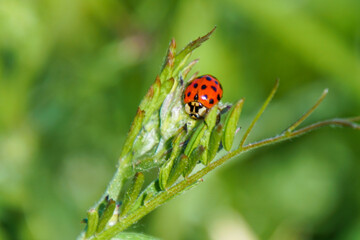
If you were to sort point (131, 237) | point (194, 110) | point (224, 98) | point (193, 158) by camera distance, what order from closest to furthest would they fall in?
point (193, 158) → point (131, 237) → point (194, 110) → point (224, 98)

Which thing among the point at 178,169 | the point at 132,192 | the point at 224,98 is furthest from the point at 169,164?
the point at 224,98

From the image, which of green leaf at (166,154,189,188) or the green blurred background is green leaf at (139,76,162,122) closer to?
green leaf at (166,154,189,188)

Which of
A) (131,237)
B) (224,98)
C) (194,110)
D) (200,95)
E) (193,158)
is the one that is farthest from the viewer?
(224,98)

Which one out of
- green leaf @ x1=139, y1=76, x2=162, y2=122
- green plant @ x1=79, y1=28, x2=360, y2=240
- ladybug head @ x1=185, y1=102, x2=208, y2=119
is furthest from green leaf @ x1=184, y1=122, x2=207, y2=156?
green leaf @ x1=139, y1=76, x2=162, y2=122

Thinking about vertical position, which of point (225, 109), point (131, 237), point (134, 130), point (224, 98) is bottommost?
point (131, 237)

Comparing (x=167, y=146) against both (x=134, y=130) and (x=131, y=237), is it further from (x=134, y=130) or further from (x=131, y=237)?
(x=131, y=237)

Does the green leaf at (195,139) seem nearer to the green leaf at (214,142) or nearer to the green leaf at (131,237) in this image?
the green leaf at (214,142)

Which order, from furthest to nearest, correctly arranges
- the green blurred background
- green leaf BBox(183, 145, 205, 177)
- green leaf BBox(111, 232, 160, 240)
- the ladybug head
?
the green blurred background < the ladybug head < green leaf BBox(111, 232, 160, 240) < green leaf BBox(183, 145, 205, 177)
